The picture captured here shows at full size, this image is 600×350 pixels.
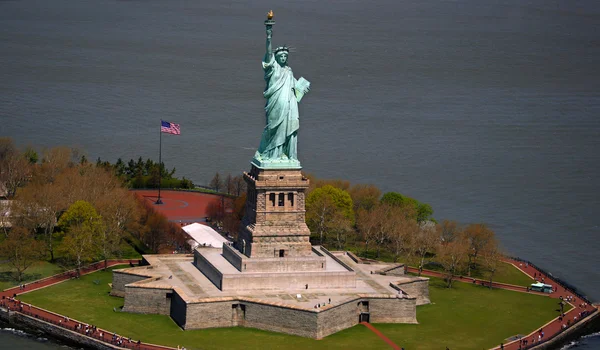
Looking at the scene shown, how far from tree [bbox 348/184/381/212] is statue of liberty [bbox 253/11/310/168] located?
Answer: 21510mm

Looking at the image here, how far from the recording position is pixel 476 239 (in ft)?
289

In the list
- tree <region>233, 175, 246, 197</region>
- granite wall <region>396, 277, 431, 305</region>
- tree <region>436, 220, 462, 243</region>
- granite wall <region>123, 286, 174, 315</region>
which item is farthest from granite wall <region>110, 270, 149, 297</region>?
tree <region>233, 175, 246, 197</region>

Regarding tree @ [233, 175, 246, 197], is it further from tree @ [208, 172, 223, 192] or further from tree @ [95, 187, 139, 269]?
tree @ [95, 187, 139, 269]

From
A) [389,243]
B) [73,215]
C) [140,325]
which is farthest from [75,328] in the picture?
[389,243]

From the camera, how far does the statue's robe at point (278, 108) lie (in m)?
75.2

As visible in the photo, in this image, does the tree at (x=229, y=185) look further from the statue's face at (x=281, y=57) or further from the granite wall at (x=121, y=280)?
the statue's face at (x=281, y=57)

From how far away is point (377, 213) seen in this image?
91.5 meters

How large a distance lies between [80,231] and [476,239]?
95.2 ft

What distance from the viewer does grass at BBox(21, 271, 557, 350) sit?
69.8 metres

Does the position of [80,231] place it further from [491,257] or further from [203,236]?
[491,257]

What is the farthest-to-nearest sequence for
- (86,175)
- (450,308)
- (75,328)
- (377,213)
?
(86,175)
(377,213)
(450,308)
(75,328)

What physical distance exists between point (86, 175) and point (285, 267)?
92.3 feet

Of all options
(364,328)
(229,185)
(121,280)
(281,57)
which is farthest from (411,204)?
Result: (121,280)

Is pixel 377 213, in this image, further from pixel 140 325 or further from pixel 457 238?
A: pixel 140 325
